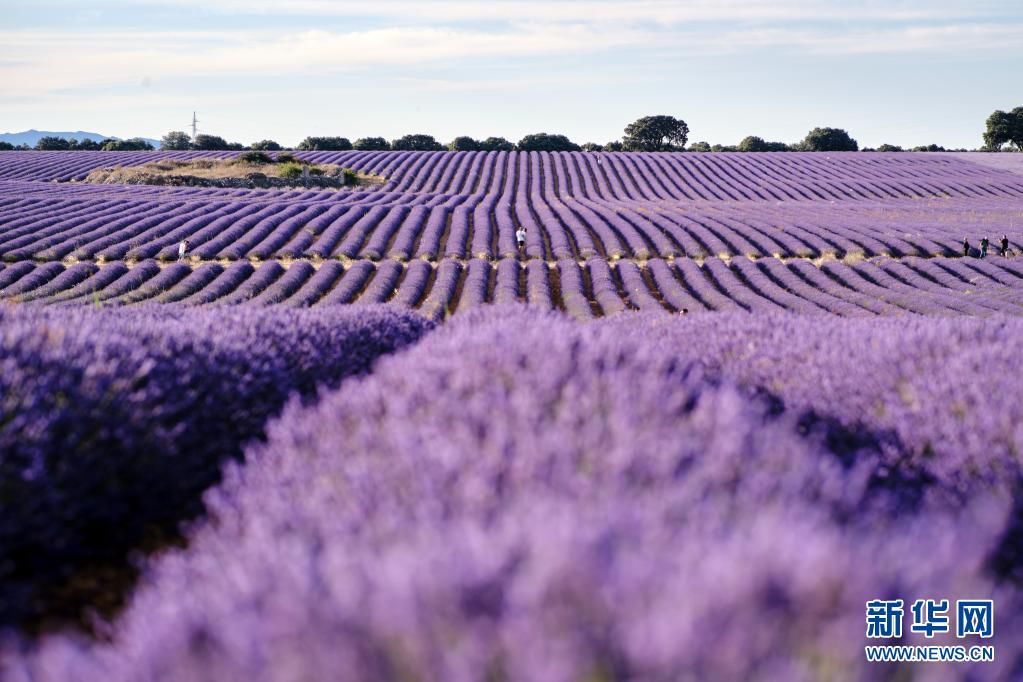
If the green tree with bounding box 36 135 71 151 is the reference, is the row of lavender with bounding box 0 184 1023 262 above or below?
below

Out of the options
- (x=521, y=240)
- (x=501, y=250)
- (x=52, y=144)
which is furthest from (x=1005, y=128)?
(x=52, y=144)

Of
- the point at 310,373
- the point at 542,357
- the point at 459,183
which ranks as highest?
the point at 459,183

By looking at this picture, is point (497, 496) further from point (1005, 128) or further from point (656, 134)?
point (1005, 128)

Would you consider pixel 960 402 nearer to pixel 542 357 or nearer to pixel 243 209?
pixel 542 357

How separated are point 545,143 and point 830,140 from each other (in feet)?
85.8

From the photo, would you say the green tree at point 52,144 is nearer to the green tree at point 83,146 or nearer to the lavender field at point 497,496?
the green tree at point 83,146

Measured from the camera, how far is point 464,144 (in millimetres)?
72438

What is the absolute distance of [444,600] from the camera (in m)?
1.65

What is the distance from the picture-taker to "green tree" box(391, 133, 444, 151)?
73188mm

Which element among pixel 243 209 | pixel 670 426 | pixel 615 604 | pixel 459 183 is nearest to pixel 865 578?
pixel 615 604

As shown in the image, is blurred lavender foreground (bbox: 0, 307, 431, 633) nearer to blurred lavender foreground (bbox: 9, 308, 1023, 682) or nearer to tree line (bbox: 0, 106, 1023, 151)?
blurred lavender foreground (bbox: 9, 308, 1023, 682)

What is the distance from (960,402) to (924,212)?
40973 millimetres

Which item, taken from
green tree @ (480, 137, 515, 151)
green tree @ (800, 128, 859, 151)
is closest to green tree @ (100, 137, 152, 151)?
green tree @ (480, 137, 515, 151)

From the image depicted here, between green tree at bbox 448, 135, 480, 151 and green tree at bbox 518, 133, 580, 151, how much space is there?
3.95m
